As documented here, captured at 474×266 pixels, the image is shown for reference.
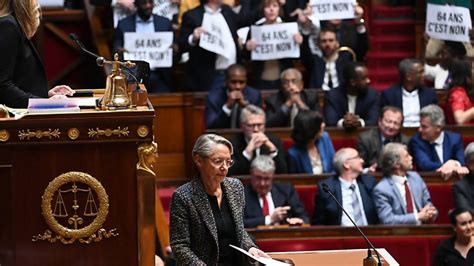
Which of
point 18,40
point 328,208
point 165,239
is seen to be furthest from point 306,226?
point 18,40

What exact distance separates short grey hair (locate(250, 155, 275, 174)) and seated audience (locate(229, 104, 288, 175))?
1.81ft

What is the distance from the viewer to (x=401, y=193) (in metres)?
7.48

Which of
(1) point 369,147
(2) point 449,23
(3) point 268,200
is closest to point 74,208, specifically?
(3) point 268,200

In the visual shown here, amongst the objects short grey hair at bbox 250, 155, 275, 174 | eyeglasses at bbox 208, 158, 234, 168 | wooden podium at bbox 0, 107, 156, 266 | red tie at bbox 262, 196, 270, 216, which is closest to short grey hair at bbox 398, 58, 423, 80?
short grey hair at bbox 250, 155, 275, 174

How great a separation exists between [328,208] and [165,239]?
3.35 feet

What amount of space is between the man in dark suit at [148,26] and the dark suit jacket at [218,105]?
660mm

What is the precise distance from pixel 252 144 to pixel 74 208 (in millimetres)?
4074

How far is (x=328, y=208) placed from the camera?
24.0ft

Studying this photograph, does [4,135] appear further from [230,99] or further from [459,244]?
[230,99]

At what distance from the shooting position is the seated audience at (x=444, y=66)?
959 cm

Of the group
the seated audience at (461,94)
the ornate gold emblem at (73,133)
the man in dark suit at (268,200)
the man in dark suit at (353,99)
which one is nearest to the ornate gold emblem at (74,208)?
the ornate gold emblem at (73,133)

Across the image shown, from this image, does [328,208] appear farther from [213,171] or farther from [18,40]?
[18,40]

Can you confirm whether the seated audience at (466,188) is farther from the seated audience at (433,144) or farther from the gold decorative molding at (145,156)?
the gold decorative molding at (145,156)

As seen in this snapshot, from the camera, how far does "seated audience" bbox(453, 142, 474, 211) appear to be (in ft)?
24.3
